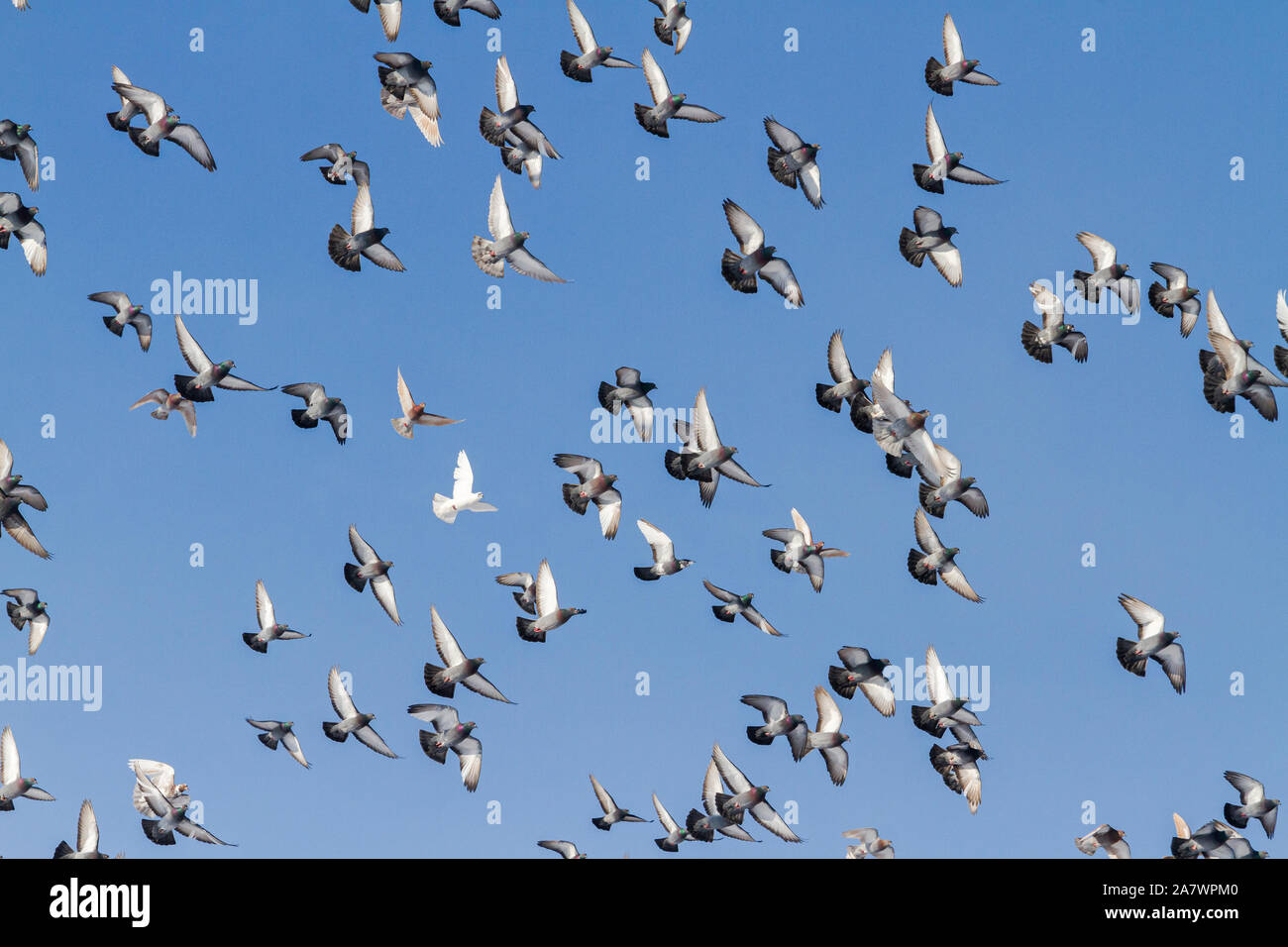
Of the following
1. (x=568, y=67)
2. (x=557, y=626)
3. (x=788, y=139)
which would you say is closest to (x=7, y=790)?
(x=557, y=626)

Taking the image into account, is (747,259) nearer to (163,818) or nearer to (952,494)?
(952,494)

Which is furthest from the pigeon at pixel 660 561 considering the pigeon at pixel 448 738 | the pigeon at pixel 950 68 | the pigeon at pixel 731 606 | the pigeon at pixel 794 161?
the pigeon at pixel 950 68

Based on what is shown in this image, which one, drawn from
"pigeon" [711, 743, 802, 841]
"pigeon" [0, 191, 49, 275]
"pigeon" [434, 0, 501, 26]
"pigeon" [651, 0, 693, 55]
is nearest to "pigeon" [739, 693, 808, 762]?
"pigeon" [711, 743, 802, 841]

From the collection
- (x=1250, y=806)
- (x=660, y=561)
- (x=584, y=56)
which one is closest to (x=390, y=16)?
(x=584, y=56)
